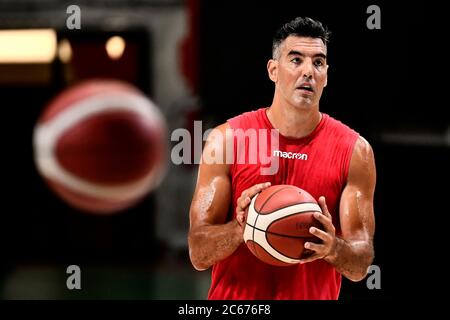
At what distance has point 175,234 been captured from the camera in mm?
5555

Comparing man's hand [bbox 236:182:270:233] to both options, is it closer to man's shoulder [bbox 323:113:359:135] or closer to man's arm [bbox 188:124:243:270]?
man's arm [bbox 188:124:243:270]

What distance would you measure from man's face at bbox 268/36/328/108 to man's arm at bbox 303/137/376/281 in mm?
201

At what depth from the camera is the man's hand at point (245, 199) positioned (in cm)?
177

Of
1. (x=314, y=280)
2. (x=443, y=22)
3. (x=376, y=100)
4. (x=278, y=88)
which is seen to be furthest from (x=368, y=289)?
(x=443, y=22)

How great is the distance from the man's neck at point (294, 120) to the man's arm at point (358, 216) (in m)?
0.13

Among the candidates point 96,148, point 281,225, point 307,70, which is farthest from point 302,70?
point 96,148

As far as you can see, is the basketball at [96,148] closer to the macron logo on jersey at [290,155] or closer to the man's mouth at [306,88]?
the macron logo on jersey at [290,155]

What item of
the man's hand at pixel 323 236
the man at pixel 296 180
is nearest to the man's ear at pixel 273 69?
the man at pixel 296 180

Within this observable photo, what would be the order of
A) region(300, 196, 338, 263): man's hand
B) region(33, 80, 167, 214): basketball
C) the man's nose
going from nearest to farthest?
1. region(300, 196, 338, 263): man's hand
2. the man's nose
3. region(33, 80, 167, 214): basketball

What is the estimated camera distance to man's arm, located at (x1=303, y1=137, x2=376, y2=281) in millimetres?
1913

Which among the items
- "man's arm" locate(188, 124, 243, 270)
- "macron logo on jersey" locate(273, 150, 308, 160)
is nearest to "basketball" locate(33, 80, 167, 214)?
"man's arm" locate(188, 124, 243, 270)

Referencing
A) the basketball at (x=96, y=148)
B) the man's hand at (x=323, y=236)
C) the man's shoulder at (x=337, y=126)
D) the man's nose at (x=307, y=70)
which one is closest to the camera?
the man's hand at (x=323, y=236)
